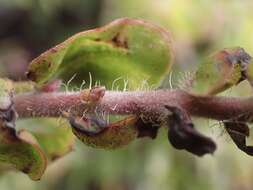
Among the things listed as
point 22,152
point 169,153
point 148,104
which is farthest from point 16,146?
point 169,153

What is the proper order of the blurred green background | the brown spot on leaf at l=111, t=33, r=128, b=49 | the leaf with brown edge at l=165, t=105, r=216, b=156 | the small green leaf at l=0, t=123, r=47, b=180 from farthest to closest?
1. the blurred green background
2. the brown spot on leaf at l=111, t=33, r=128, b=49
3. the small green leaf at l=0, t=123, r=47, b=180
4. the leaf with brown edge at l=165, t=105, r=216, b=156

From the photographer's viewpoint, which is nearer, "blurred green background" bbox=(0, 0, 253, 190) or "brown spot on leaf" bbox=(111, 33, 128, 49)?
"brown spot on leaf" bbox=(111, 33, 128, 49)

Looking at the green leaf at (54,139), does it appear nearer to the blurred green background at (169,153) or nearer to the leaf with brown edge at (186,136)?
the leaf with brown edge at (186,136)

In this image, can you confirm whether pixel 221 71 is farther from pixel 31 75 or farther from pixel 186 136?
pixel 31 75

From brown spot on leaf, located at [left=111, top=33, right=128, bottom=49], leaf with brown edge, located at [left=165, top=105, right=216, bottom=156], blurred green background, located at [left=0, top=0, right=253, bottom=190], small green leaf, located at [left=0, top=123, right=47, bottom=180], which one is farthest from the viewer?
blurred green background, located at [left=0, top=0, right=253, bottom=190]

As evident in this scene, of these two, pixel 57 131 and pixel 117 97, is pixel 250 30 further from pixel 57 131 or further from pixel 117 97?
pixel 117 97

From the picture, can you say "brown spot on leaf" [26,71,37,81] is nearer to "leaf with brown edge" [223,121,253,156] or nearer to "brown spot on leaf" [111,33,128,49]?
"brown spot on leaf" [111,33,128,49]

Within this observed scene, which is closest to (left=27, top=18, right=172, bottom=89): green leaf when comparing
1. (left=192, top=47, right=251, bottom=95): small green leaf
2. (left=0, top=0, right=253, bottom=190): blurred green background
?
(left=192, top=47, right=251, bottom=95): small green leaf

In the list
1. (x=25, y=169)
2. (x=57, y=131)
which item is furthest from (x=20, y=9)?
(x=25, y=169)
